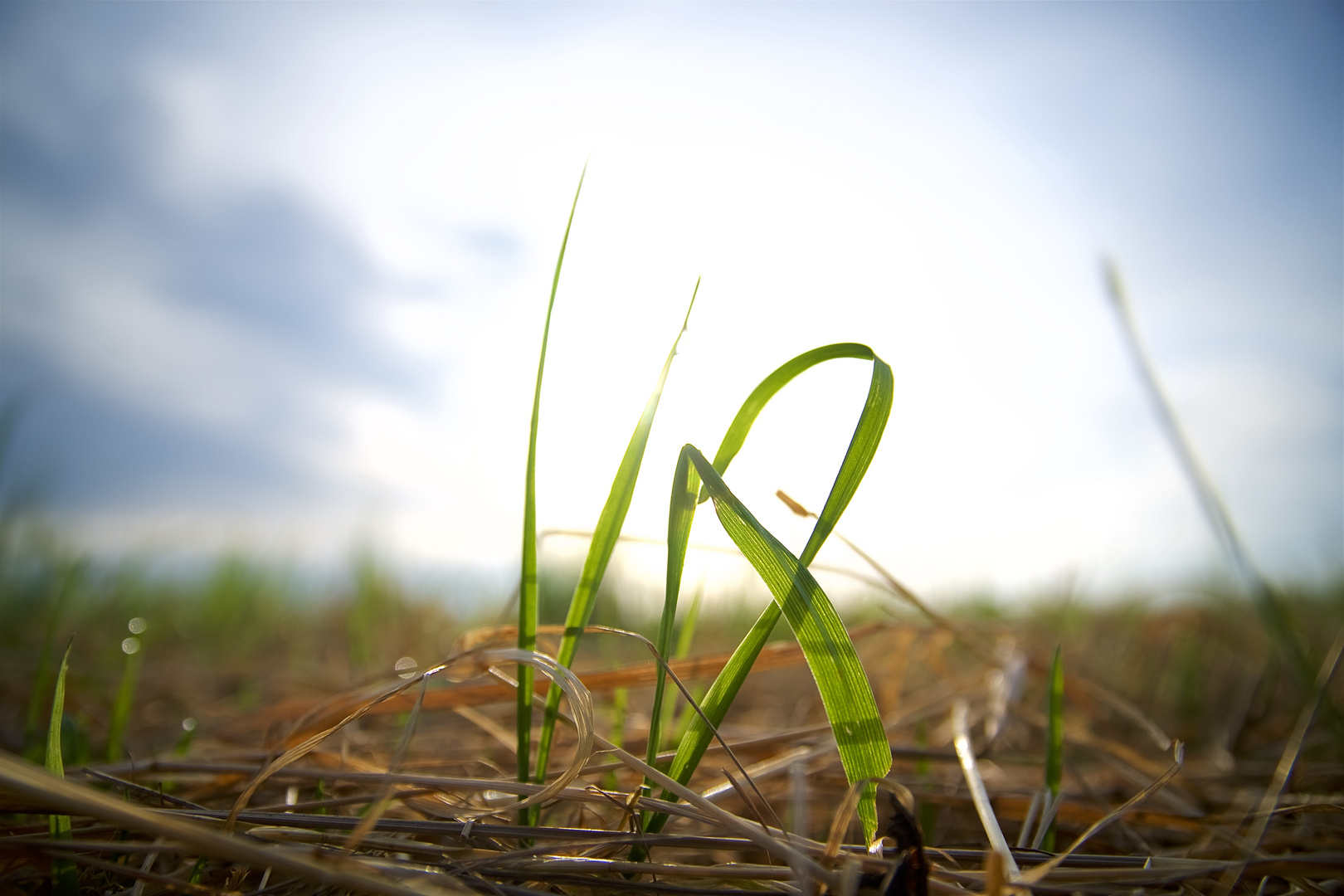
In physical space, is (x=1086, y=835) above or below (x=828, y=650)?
below

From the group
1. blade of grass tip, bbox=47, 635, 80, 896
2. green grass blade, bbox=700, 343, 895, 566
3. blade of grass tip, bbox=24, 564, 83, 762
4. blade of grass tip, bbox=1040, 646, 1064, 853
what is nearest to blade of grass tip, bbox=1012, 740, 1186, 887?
blade of grass tip, bbox=1040, 646, 1064, 853

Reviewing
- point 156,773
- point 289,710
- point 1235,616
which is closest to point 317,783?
point 156,773

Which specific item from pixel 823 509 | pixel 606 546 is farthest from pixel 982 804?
pixel 606 546

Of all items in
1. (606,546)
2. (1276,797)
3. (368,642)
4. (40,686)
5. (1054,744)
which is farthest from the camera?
(368,642)

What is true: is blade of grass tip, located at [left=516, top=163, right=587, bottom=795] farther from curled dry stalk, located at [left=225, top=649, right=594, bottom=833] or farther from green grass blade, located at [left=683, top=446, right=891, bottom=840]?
green grass blade, located at [left=683, top=446, right=891, bottom=840]

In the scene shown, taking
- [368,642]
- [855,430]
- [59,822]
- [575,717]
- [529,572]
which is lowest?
[368,642]

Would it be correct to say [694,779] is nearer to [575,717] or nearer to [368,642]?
[575,717]

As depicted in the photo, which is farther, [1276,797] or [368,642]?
[368,642]

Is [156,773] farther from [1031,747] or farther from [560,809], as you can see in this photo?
[1031,747]
